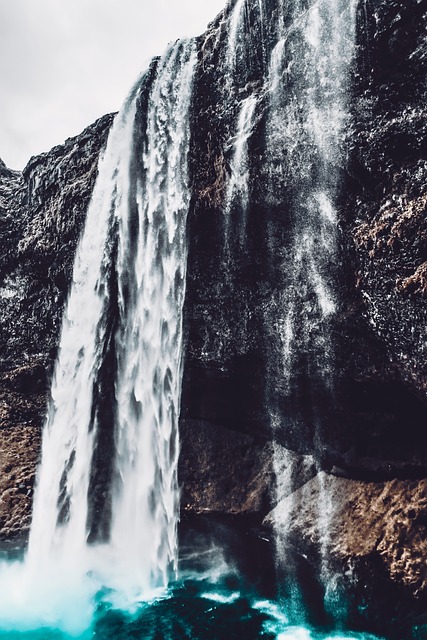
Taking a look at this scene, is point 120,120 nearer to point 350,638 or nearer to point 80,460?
point 80,460

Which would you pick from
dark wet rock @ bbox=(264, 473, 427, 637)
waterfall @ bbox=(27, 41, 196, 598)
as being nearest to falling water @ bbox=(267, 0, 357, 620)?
dark wet rock @ bbox=(264, 473, 427, 637)

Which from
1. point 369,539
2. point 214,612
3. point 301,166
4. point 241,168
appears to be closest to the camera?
point 369,539

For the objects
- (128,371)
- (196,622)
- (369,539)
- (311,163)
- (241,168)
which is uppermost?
(241,168)

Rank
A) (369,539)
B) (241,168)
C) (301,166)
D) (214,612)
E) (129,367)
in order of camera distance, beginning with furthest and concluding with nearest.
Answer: (129,367) < (241,168) < (301,166) < (214,612) < (369,539)

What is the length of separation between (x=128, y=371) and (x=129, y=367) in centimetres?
9

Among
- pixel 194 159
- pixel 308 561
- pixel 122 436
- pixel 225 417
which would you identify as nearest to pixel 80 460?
pixel 122 436

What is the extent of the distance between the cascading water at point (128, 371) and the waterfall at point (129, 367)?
2 cm

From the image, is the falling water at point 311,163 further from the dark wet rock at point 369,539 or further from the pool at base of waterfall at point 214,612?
the pool at base of waterfall at point 214,612

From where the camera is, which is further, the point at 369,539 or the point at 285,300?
the point at 285,300

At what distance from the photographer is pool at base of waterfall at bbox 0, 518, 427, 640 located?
7.18 meters

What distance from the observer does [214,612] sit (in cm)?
783

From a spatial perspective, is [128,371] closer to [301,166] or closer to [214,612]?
[214,612]

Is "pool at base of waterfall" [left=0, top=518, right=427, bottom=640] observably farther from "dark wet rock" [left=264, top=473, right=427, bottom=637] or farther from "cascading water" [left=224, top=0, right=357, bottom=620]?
"cascading water" [left=224, top=0, right=357, bottom=620]

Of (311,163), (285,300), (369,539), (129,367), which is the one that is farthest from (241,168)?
(369,539)
